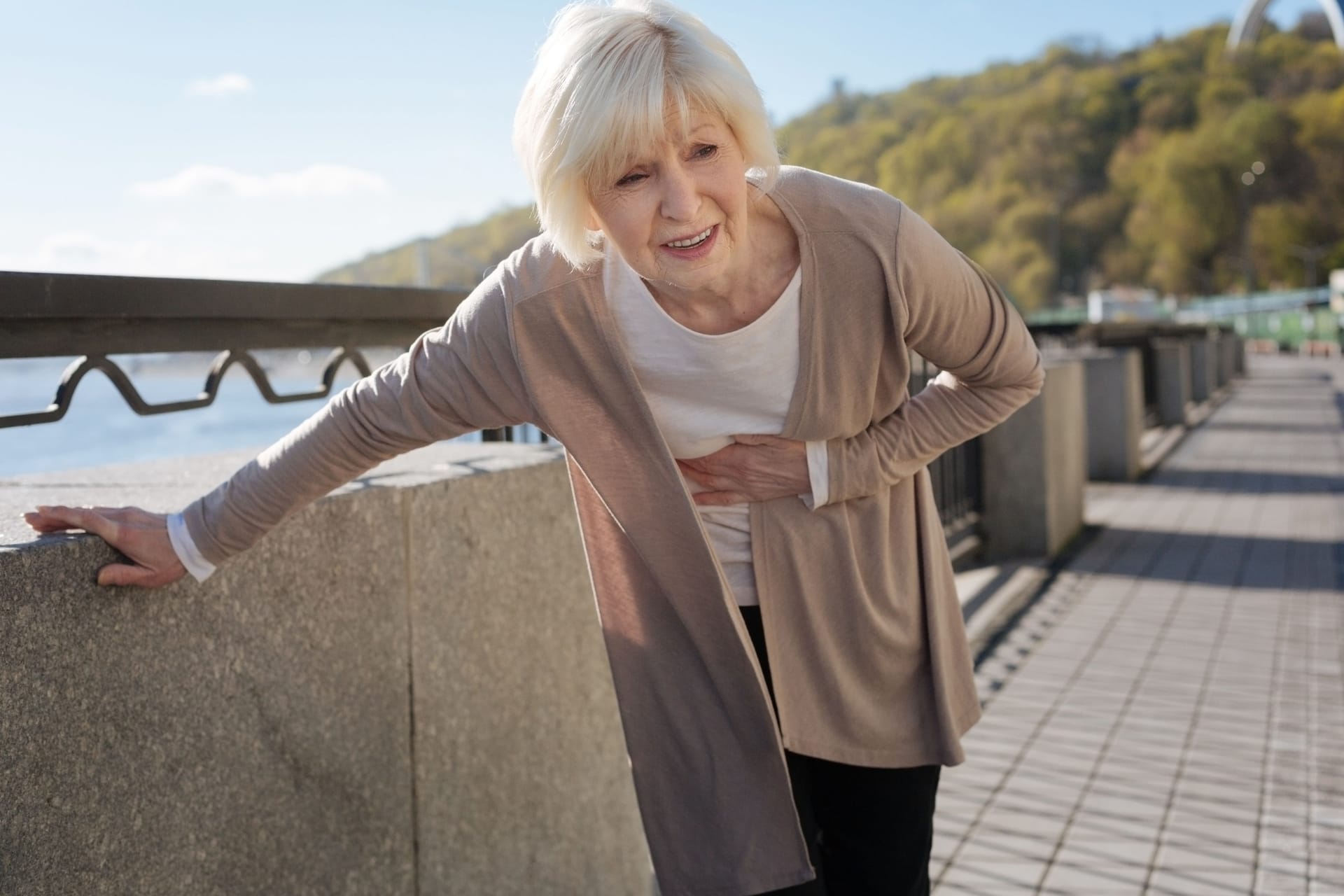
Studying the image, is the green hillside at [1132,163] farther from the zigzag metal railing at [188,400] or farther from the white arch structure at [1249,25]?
the zigzag metal railing at [188,400]

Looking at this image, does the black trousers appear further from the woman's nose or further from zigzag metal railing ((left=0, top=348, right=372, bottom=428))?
zigzag metal railing ((left=0, top=348, right=372, bottom=428))

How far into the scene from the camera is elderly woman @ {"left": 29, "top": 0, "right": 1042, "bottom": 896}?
188 cm

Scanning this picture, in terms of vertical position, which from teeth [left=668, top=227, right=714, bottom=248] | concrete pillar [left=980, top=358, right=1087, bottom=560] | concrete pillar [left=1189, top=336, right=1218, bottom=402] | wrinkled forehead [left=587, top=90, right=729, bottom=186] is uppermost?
wrinkled forehead [left=587, top=90, right=729, bottom=186]

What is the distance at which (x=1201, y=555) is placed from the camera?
27.6 feet

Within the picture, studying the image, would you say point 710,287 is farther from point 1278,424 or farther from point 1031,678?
point 1278,424

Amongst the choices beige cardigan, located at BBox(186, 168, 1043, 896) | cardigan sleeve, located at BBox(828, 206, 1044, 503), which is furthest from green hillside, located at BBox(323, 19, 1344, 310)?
beige cardigan, located at BBox(186, 168, 1043, 896)

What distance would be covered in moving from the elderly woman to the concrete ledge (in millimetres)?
146

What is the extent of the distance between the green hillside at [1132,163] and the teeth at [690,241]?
9416 cm

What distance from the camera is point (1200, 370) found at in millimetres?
22250

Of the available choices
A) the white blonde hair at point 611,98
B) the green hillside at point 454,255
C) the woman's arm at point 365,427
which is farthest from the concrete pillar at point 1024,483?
the white blonde hair at point 611,98

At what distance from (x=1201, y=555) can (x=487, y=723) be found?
667 centimetres

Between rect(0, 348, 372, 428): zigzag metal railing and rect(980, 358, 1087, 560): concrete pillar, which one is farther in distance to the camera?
rect(980, 358, 1087, 560): concrete pillar

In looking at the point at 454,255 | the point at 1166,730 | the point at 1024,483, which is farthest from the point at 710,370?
the point at 454,255

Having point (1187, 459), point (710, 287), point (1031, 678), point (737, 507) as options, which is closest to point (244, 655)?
point (737, 507)
